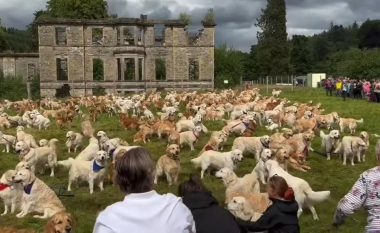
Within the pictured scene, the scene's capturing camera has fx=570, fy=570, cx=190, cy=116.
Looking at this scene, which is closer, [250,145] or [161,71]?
[250,145]

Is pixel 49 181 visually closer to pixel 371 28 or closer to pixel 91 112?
pixel 91 112

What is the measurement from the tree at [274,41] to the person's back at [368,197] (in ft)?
274

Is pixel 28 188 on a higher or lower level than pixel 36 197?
higher

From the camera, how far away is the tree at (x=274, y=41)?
288 ft

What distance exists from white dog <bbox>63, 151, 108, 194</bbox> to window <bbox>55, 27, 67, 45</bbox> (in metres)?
58.1

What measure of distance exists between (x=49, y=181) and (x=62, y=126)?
10453mm

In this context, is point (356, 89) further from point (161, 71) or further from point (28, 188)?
point (161, 71)

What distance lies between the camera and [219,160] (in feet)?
43.2

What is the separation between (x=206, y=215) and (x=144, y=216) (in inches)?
89.7

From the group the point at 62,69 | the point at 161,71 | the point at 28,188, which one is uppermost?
the point at 62,69

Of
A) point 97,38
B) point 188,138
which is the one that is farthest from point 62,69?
point 188,138

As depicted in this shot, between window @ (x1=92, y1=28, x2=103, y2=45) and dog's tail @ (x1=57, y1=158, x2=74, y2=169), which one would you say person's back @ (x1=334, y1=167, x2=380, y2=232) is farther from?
window @ (x1=92, y1=28, x2=103, y2=45)

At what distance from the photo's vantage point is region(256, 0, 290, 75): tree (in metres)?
87.8

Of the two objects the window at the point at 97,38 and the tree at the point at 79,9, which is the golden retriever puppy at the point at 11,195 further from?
the tree at the point at 79,9
